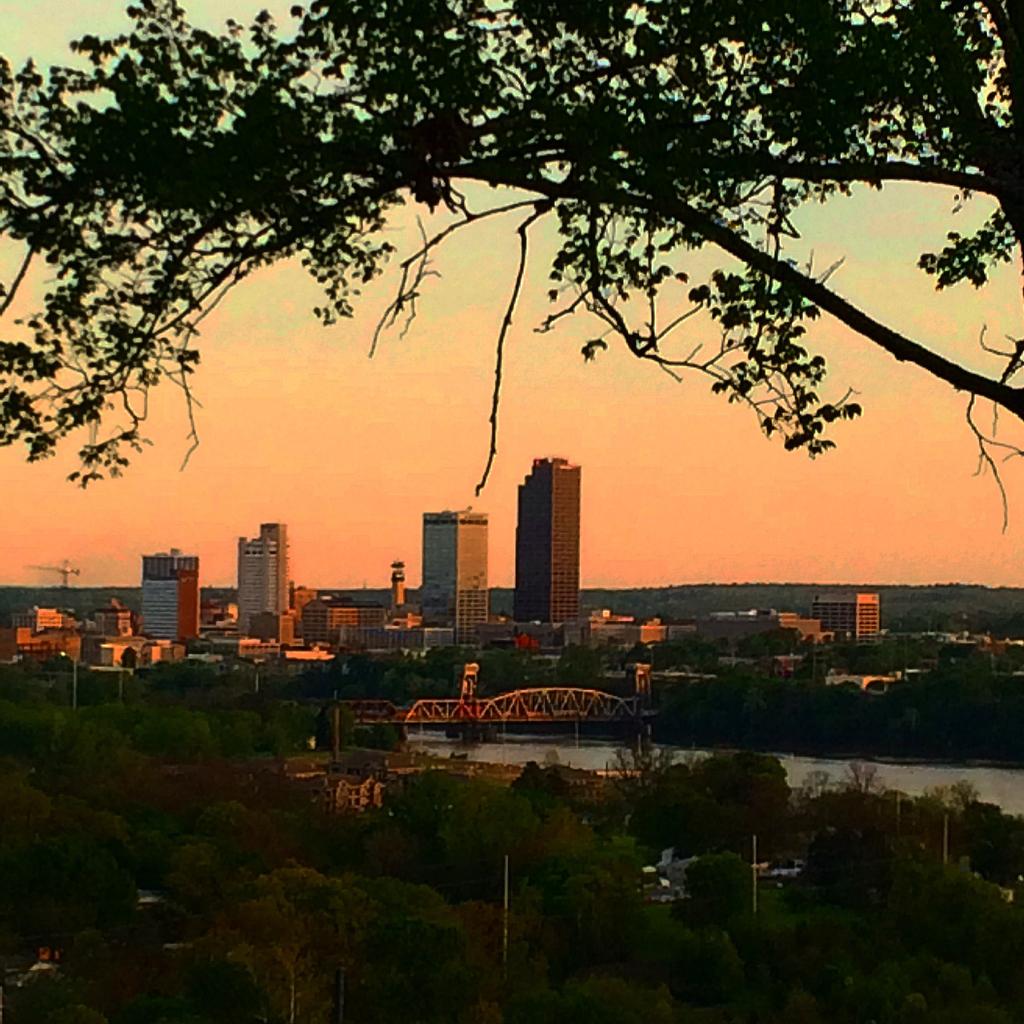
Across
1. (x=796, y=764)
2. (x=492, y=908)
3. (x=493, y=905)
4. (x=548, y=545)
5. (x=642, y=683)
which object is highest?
(x=548, y=545)

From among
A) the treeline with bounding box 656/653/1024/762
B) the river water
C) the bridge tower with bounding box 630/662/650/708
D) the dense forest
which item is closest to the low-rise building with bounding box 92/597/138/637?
the bridge tower with bounding box 630/662/650/708

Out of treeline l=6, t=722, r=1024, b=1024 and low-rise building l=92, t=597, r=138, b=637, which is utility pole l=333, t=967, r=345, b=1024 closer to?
treeline l=6, t=722, r=1024, b=1024

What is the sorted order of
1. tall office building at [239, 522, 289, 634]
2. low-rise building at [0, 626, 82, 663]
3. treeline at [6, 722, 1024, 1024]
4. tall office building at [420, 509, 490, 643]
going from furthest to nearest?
1. tall office building at [239, 522, 289, 634]
2. tall office building at [420, 509, 490, 643]
3. low-rise building at [0, 626, 82, 663]
4. treeline at [6, 722, 1024, 1024]

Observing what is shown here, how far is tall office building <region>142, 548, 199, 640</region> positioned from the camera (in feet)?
219

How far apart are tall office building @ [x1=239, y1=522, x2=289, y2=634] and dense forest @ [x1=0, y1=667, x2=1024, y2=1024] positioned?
58246mm

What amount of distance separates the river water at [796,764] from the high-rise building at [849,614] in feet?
97.0

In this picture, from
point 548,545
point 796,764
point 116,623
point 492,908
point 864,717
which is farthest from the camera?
point 548,545

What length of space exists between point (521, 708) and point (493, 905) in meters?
25.6

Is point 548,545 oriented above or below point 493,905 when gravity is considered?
above

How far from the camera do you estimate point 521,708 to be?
3562 cm

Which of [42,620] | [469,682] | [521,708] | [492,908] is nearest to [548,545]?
[42,620]

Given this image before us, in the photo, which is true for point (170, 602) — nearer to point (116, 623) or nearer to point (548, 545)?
point (116, 623)

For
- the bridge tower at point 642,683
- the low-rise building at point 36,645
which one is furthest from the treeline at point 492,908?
the low-rise building at point 36,645

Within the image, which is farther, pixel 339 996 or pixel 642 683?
pixel 642 683
